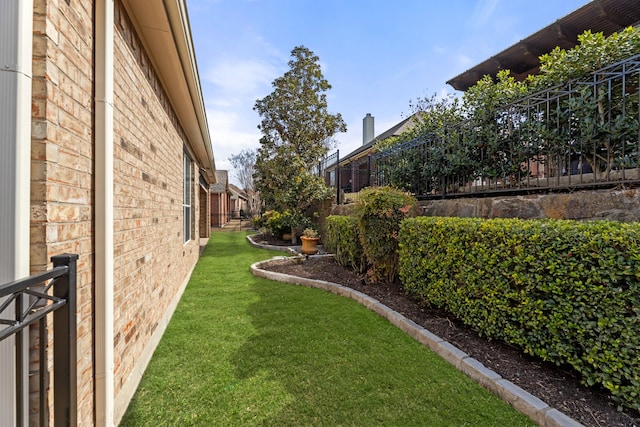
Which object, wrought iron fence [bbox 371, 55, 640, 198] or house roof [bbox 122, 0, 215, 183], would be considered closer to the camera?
house roof [bbox 122, 0, 215, 183]

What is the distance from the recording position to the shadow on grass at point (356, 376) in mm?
Answer: 2043

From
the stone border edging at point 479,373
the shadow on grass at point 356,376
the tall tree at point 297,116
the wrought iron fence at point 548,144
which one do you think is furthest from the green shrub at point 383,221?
the tall tree at point 297,116

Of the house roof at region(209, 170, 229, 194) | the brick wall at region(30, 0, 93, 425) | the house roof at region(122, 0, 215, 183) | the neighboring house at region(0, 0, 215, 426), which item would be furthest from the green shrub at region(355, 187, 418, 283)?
the house roof at region(209, 170, 229, 194)

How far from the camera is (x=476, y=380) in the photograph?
2447 mm

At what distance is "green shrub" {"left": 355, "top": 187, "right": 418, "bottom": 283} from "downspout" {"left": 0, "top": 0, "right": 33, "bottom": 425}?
4.10m

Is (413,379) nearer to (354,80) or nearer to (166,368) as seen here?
(166,368)

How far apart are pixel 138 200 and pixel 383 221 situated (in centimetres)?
344

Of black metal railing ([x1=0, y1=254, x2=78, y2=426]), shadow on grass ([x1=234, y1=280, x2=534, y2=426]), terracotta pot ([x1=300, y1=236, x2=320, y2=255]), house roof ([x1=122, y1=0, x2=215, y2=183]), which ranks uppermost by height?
house roof ([x1=122, y1=0, x2=215, y2=183])

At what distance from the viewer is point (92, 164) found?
171cm

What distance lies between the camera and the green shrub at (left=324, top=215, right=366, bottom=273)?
5.76 meters

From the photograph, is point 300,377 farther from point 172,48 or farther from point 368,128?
point 368,128

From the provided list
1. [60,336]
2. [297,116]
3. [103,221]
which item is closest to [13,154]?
[103,221]

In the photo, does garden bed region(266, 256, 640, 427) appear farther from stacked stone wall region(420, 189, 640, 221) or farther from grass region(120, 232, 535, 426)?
stacked stone wall region(420, 189, 640, 221)

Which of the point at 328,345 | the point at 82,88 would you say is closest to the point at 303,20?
the point at 82,88
